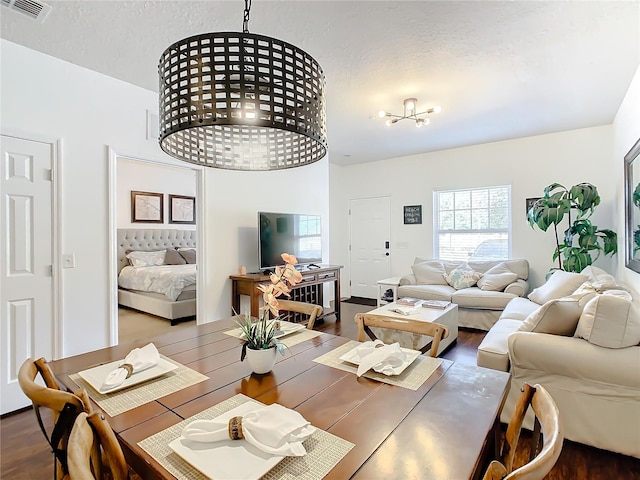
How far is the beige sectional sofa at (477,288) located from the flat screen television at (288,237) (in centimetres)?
149

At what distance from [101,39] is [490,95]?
11.1 ft

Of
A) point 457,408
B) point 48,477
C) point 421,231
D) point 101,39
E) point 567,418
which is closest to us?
point 457,408

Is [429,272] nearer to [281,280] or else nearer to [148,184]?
[281,280]

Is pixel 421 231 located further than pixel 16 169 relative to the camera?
Yes

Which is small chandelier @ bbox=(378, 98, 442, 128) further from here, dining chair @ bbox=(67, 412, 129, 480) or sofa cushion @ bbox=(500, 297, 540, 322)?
dining chair @ bbox=(67, 412, 129, 480)

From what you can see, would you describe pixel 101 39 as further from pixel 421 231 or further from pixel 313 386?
pixel 421 231

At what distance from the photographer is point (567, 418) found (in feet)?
6.34

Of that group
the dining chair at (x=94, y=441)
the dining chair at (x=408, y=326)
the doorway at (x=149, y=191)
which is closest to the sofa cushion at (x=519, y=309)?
the dining chair at (x=408, y=326)

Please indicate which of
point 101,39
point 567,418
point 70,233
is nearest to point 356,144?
point 101,39

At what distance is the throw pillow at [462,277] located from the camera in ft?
15.7

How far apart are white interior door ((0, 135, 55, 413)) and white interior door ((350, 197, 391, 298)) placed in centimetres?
492

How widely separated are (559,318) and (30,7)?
12.3 ft

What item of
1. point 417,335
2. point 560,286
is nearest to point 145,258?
point 417,335

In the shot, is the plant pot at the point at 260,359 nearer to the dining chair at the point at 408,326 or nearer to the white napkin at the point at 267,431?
the white napkin at the point at 267,431
